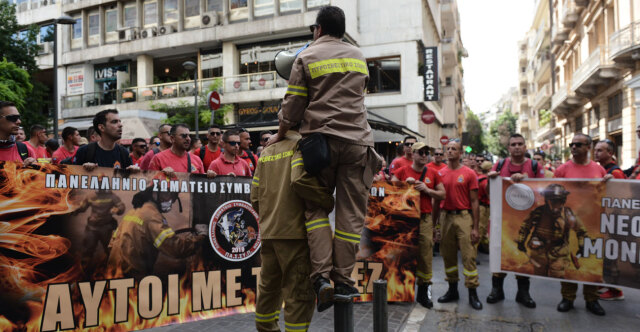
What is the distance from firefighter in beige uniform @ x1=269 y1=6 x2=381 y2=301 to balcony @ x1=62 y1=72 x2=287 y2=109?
72.2 feet

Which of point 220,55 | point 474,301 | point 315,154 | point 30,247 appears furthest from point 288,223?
point 220,55

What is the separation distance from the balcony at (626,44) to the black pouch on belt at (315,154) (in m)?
22.0

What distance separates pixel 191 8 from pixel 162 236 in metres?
26.0

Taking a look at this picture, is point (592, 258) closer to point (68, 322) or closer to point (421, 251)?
point (421, 251)

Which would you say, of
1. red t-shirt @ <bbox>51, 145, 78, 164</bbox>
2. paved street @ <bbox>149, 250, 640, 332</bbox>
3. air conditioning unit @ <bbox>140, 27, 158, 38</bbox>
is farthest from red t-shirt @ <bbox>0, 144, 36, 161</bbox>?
air conditioning unit @ <bbox>140, 27, 158, 38</bbox>

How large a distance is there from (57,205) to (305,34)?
22.4 m

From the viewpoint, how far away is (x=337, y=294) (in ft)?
8.05

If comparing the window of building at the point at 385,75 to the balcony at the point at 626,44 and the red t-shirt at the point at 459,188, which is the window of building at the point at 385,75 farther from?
the red t-shirt at the point at 459,188

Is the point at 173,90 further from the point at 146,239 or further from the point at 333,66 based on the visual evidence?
the point at 333,66

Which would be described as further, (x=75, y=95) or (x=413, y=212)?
(x=75, y=95)

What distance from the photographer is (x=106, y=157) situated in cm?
462

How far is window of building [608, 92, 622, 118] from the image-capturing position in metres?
22.7

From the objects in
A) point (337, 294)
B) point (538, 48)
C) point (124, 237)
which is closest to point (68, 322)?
point (124, 237)

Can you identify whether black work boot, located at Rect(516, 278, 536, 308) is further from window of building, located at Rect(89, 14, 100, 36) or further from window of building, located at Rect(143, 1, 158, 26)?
window of building, located at Rect(89, 14, 100, 36)
